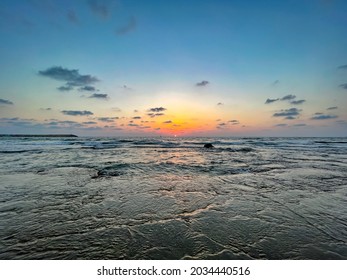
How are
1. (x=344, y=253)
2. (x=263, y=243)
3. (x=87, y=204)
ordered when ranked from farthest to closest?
(x=87, y=204), (x=263, y=243), (x=344, y=253)

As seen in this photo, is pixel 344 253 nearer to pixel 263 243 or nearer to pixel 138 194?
pixel 263 243

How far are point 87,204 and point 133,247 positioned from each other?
252cm

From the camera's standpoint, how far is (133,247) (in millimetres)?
3023

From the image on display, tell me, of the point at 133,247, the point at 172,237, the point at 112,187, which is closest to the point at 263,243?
the point at 172,237

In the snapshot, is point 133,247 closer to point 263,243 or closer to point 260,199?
point 263,243

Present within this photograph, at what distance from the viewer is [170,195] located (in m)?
5.87

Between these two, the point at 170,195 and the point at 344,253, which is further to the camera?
the point at 170,195
